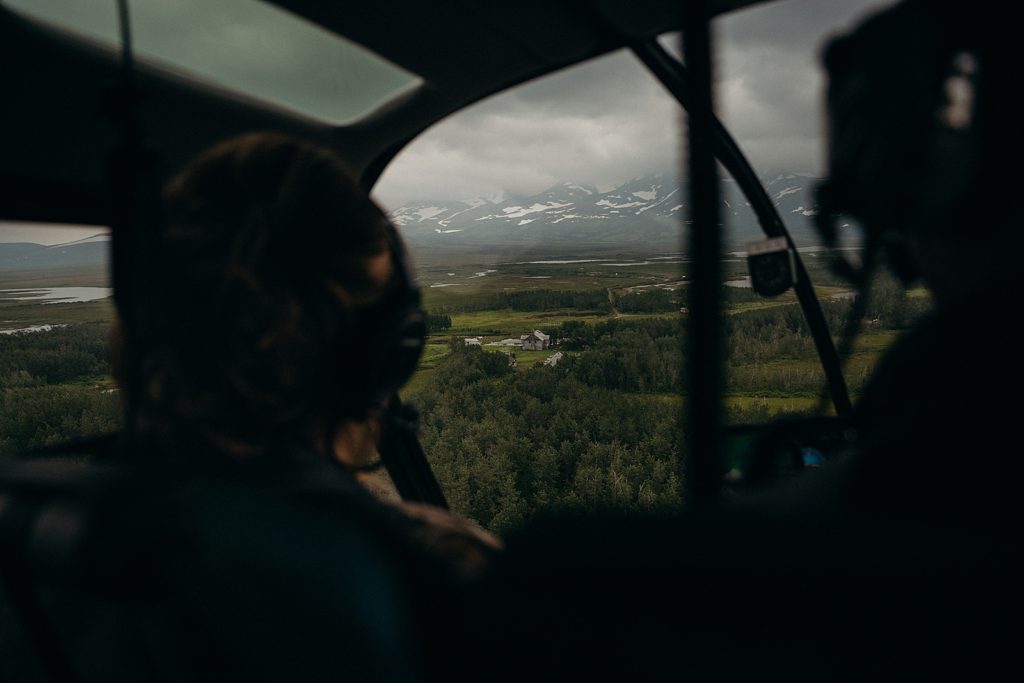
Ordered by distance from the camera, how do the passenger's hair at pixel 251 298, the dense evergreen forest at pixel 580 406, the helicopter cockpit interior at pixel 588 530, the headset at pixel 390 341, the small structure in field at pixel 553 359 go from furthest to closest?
the small structure in field at pixel 553 359 → the dense evergreen forest at pixel 580 406 → the headset at pixel 390 341 → the passenger's hair at pixel 251 298 → the helicopter cockpit interior at pixel 588 530

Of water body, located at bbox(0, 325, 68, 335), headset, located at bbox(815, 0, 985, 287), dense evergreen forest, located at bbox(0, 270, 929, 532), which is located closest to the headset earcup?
headset, located at bbox(815, 0, 985, 287)

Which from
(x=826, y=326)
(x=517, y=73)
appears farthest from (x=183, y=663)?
(x=826, y=326)

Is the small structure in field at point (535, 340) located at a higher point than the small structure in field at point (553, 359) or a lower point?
higher

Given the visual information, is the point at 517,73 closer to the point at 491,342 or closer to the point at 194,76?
the point at 194,76

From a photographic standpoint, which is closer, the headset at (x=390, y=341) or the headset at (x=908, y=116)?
the headset at (x=908, y=116)

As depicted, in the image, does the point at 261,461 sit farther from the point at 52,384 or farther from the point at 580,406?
the point at 580,406

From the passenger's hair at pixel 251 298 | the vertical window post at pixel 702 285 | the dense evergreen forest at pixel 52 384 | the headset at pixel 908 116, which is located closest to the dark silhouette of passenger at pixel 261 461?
the passenger's hair at pixel 251 298

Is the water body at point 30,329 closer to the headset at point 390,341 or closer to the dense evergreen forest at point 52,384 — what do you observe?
the dense evergreen forest at point 52,384
